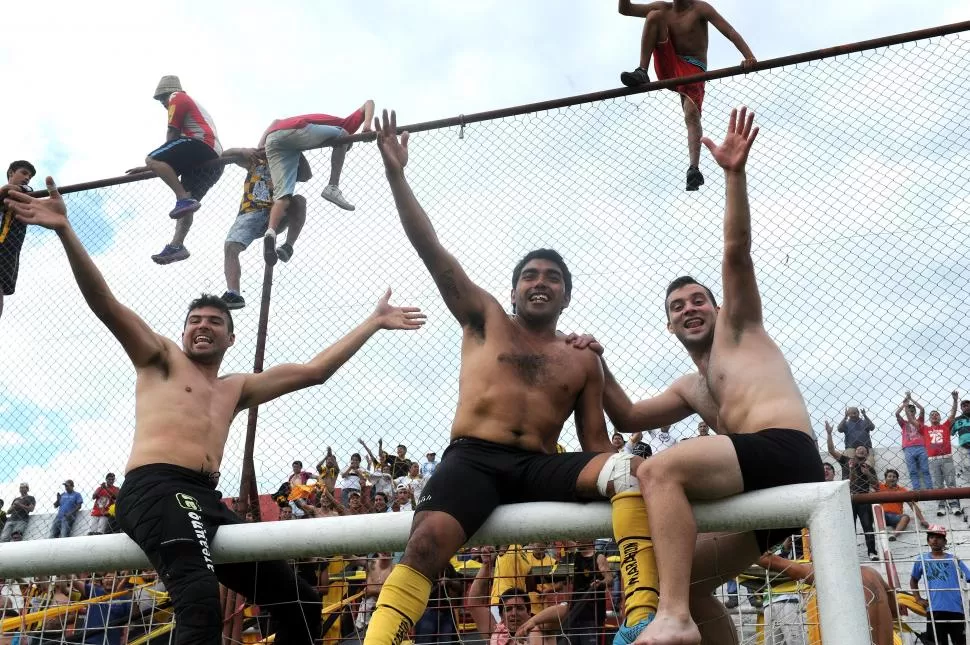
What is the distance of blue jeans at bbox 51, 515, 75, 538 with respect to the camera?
8.18 meters

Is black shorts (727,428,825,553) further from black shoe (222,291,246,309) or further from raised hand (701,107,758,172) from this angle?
black shoe (222,291,246,309)

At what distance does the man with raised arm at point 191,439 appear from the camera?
128 inches

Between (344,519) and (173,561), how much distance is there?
2.17 ft

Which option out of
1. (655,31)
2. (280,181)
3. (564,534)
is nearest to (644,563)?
(564,534)

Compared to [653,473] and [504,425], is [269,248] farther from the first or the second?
[653,473]

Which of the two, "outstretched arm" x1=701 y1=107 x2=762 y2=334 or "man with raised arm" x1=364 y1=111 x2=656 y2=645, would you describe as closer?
"man with raised arm" x1=364 y1=111 x2=656 y2=645

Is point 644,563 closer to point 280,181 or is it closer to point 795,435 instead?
point 795,435

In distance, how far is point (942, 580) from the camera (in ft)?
15.4

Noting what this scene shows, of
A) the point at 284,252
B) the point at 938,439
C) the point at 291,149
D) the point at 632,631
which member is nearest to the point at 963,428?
the point at 938,439

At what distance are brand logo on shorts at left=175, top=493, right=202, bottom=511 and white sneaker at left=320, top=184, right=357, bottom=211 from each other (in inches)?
100

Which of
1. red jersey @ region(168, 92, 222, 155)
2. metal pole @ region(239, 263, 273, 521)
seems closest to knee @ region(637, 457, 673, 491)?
metal pole @ region(239, 263, 273, 521)

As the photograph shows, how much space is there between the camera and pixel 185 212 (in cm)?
584

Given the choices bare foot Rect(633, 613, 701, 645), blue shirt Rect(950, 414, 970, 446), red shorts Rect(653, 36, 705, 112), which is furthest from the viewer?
blue shirt Rect(950, 414, 970, 446)

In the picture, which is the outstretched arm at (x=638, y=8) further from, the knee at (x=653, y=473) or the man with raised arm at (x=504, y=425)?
the knee at (x=653, y=473)
